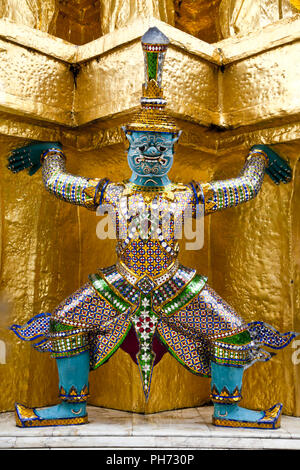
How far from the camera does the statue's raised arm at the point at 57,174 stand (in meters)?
2.20

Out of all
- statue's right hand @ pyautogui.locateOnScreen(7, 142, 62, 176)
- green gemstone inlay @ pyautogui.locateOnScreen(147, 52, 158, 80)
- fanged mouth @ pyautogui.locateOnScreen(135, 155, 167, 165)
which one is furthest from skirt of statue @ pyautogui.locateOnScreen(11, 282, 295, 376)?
green gemstone inlay @ pyautogui.locateOnScreen(147, 52, 158, 80)

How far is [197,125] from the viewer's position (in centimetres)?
246

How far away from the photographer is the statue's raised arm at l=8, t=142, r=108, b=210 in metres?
2.20

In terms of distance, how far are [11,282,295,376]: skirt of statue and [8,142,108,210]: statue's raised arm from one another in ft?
1.13

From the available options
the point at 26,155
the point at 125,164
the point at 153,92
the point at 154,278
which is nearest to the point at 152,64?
the point at 153,92

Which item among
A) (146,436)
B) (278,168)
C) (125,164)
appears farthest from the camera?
(125,164)

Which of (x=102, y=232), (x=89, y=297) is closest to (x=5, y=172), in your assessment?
(x=102, y=232)

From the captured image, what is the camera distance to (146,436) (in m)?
1.98

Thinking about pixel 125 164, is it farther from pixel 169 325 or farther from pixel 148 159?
pixel 169 325

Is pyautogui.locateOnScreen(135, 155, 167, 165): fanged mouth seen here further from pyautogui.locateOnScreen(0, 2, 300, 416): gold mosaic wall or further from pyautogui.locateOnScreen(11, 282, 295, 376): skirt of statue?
pyautogui.locateOnScreen(11, 282, 295, 376): skirt of statue

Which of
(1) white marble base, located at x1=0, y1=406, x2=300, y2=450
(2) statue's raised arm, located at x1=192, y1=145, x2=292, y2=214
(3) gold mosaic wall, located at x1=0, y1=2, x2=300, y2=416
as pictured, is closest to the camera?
(1) white marble base, located at x1=0, y1=406, x2=300, y2=450

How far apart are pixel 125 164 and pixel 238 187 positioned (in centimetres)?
56

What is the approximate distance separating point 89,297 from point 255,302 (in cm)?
79

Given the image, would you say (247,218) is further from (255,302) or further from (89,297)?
(89,297)
